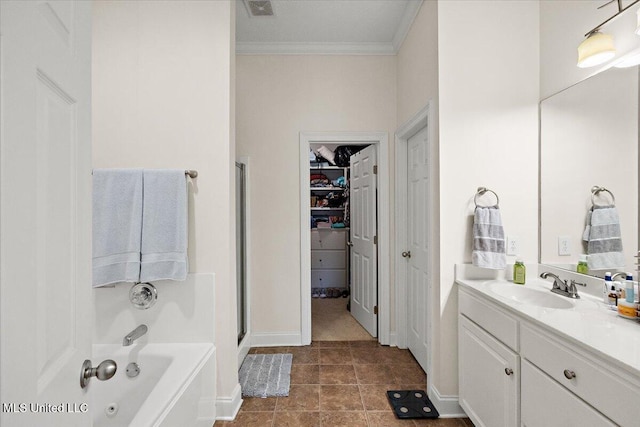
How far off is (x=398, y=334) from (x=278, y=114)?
2.33m

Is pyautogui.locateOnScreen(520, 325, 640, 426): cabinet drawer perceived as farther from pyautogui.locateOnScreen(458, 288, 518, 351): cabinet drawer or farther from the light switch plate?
the light switch plate

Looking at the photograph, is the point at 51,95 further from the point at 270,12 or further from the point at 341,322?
the point at 341,322

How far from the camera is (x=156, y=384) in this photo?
1.67 meters

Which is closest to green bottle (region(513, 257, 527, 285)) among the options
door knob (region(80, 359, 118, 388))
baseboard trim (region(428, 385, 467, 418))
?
baseboard trim (region(428, 385, 467, 418))

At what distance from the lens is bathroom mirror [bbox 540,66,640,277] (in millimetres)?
1474

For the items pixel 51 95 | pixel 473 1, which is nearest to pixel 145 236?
pixel 51 95

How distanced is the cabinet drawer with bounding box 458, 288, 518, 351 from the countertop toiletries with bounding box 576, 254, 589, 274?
0.55m

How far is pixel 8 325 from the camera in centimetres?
53

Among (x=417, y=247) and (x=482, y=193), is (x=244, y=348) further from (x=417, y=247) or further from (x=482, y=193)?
(x=482, y=193)

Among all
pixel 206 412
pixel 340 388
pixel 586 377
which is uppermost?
pixel 586 377

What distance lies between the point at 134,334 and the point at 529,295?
219 cm

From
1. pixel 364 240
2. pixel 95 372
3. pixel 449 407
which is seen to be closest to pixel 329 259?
pixel 364 240

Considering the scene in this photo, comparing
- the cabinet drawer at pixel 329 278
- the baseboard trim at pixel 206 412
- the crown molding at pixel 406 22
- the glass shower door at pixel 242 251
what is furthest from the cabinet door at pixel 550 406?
the cabinet drawer at pixel 329 278

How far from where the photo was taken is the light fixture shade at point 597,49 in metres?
1.50
